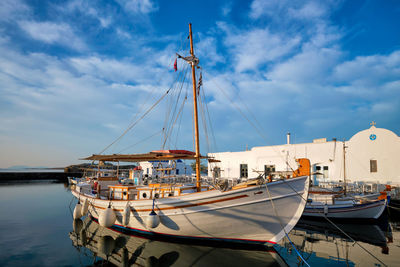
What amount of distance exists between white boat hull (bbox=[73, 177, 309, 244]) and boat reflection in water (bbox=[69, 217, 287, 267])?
1.57 feet

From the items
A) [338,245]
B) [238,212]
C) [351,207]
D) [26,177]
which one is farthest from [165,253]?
[26,177]

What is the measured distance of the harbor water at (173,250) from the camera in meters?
8.14

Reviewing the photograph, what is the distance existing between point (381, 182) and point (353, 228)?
11.0m

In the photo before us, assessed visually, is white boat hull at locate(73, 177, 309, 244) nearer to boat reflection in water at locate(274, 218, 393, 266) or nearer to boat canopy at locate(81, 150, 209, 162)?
boat reflection in water at locate(274, 218, 393, 266)

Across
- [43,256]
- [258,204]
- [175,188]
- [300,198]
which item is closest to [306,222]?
[300,198]

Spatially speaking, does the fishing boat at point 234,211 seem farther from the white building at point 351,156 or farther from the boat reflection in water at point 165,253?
the white building at point 351,156

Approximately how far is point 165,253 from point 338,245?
838cm

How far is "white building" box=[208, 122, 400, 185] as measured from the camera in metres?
20.6

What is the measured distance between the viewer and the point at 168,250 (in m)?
9.04

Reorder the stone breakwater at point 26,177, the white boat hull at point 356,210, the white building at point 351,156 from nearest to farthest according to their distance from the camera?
the white boat hull at point 356,210, the white building at point 351,156, the stone breakwater at point 26,177

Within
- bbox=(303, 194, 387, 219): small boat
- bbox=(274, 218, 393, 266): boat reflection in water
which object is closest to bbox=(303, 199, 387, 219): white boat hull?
bbox=(303, 194, 387, 219): small boat

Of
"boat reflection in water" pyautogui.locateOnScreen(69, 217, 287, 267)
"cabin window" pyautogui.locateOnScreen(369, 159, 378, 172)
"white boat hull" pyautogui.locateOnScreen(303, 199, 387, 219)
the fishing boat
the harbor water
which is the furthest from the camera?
"cabin window" pyautogui.locateOnScreen(369, 159, 378, 172)

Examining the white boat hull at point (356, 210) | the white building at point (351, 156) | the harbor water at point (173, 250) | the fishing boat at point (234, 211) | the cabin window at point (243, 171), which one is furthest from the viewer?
the cabin window at point (243, 171)

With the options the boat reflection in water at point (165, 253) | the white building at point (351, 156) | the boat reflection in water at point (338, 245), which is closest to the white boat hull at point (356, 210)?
the boat reflection in water at point (338, 245)
